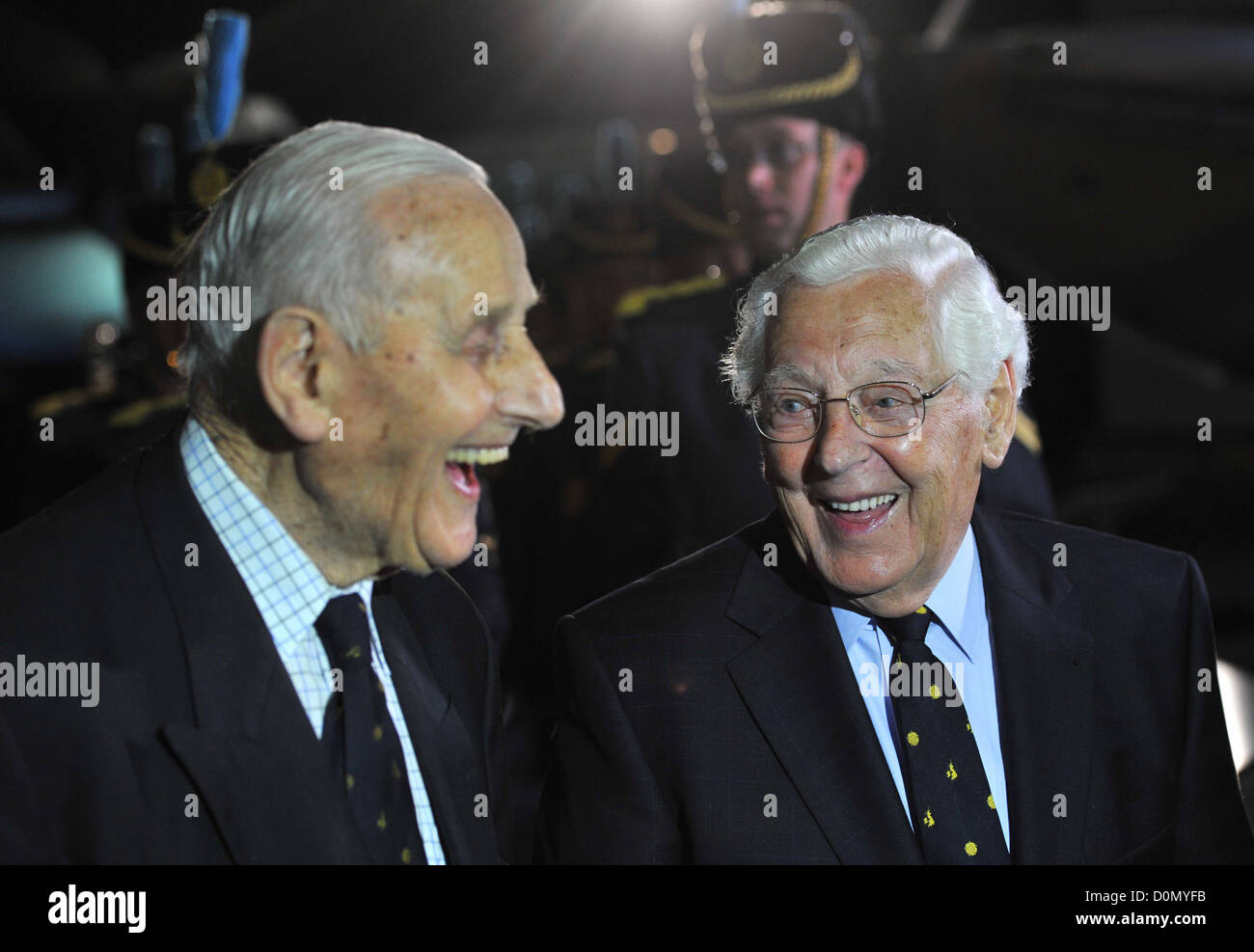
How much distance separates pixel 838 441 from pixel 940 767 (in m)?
0.33

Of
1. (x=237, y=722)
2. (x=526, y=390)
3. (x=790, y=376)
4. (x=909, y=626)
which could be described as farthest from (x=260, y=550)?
(x=909, y=626)

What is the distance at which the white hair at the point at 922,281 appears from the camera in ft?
4.45

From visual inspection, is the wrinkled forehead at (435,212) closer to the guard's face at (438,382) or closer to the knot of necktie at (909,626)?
the guard's face at (438,382)

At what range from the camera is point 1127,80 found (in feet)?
21.0

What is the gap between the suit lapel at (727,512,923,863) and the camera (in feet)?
4.23

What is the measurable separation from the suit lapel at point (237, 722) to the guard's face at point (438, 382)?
0.38 ft

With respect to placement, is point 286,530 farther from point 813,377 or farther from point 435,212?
point 813,377

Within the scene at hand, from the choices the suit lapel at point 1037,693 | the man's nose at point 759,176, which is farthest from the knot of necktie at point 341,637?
the man's nose at point 759,176

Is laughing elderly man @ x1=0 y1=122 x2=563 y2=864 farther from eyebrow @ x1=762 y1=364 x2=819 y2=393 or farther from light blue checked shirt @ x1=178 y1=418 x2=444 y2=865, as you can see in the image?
eyebrow @ x1=762 y1=364 x2=819 y2=393

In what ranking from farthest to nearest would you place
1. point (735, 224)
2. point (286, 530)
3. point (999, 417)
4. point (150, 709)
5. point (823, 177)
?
point (735, 224)
point (823, 177)
point (999, 417)
point (286, 530)
point (150, 709)

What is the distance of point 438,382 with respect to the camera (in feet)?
3.62

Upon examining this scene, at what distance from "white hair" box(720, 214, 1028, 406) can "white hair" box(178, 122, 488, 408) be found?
379mm

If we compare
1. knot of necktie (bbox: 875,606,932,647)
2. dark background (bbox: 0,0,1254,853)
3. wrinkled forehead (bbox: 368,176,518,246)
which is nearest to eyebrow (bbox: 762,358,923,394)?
knot of necktie (bbox: 875,606,932,647)
